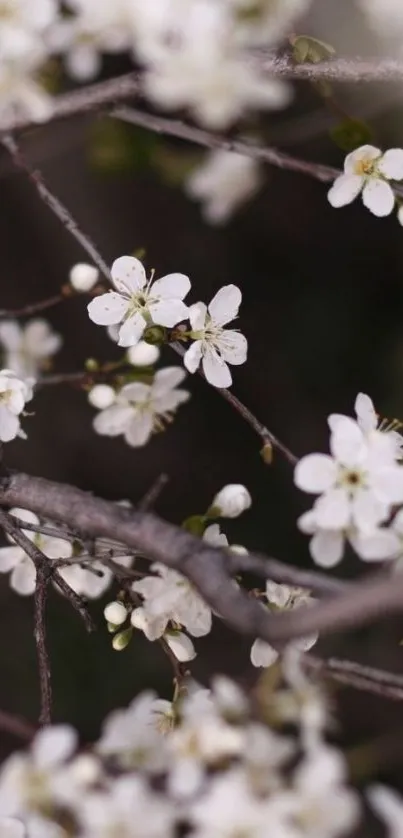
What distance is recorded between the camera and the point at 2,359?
147 centimetres

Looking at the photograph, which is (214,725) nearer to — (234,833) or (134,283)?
(234,833)

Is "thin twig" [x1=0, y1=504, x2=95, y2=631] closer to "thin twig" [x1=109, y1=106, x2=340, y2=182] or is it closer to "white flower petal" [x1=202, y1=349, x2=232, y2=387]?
"white flower petal" [x1=202, y1=349, x2=232, y2=387]

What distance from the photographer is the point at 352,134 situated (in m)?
1.10

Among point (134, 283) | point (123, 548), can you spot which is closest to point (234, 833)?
point (123, 548)

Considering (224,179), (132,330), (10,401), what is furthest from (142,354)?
(224,179)

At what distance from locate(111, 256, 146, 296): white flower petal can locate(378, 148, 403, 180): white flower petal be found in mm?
290

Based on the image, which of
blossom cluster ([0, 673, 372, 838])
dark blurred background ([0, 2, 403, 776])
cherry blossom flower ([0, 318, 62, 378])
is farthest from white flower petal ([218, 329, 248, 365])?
dark blurred background ([0, 2, 403, 776])

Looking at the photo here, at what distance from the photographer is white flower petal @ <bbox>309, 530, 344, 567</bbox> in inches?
31.0

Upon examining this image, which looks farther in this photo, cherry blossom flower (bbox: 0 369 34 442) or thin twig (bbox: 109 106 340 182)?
thin twig (bbox: 109 106 340 182)

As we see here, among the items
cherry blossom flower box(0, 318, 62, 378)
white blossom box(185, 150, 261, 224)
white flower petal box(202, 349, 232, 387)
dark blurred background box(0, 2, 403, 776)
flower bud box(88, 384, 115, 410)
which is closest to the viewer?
white flower petal box(202, 349, 232, 387)

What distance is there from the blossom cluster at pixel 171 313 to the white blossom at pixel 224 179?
23.2 inches

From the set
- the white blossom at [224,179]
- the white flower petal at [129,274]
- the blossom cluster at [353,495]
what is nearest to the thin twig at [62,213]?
the white flower petal at [129,274]

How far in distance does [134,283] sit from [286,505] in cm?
111

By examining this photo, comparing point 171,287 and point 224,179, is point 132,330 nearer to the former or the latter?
point 171,287
